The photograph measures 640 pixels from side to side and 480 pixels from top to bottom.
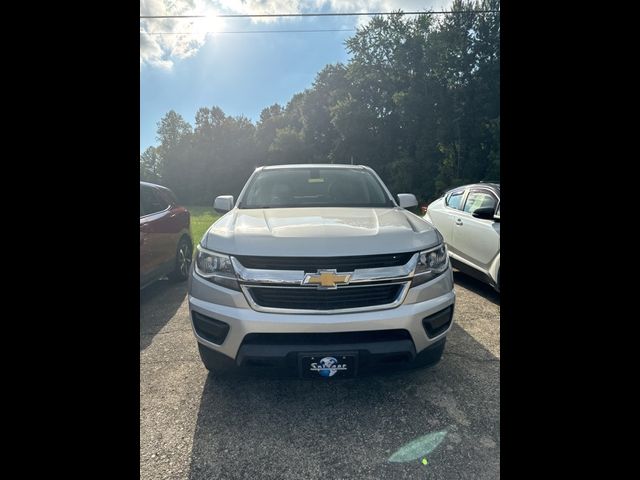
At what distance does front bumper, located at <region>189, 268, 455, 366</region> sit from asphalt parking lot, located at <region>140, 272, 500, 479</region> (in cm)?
31

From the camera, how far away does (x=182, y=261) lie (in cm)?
565

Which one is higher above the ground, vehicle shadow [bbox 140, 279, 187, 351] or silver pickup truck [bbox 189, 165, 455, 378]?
silver pickup truck [bbox 189, 165, 455, 378]

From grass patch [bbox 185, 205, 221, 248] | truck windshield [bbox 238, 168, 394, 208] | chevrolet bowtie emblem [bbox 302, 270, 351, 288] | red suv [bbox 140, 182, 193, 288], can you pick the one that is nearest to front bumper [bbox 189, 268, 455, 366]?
chevrolet bowtie emblem [bbox 302, 270, 351, 288]

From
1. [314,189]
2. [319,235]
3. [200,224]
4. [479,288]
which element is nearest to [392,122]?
[200,224]

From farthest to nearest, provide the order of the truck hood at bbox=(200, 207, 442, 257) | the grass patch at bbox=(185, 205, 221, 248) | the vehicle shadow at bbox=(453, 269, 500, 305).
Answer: the grass patch at bbox=(185, 205, 221, 248) < the vehicle shadow at bbox=(453, 269, 500, 305) < the truck hood at bbox=(200, 207, 442, 257)

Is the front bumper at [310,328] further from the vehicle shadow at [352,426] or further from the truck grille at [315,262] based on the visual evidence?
the vehicle shadow at [352,426]

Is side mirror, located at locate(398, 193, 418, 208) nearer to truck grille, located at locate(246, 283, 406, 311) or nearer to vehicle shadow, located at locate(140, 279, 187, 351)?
truck grille, located at locate(246, 283, 406, 311)

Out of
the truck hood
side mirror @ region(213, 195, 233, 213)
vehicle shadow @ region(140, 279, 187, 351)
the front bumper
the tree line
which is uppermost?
the tree line

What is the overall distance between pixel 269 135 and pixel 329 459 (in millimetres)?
47366

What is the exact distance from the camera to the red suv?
4297 millimetres

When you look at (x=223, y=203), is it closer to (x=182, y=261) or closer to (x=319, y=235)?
(x=319, y=235)

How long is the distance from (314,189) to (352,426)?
214cm
